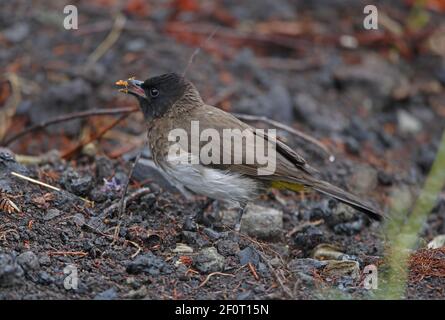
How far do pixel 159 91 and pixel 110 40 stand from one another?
301 centimetres

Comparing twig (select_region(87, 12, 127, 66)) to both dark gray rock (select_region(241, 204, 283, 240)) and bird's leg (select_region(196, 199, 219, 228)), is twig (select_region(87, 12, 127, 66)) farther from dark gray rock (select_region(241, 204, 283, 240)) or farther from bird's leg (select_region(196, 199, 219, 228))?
dark gray rock (select_region(241, 204, 283, 240))

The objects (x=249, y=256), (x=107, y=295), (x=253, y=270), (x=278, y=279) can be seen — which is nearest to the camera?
(x=107, y=295)

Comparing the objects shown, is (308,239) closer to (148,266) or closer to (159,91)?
(148,266)

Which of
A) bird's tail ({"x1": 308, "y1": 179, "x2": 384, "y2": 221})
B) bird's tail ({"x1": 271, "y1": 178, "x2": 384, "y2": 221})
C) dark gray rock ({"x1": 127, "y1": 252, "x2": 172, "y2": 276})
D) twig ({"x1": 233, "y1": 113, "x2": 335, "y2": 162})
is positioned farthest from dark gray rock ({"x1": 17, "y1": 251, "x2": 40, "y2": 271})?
twig ({"x1": 233, "y1": 113, "x2": 335, "y2": 162})

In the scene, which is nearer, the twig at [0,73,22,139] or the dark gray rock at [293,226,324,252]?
the dark gray rock at [293,226,324,252]

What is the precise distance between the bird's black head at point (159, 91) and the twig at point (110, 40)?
246 centimetres

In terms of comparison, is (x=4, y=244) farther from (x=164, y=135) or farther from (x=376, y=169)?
(x=376, y=169)

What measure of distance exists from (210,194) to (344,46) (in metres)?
4.63

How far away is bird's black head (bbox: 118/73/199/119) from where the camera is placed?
5.96 metres

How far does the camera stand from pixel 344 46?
952cm

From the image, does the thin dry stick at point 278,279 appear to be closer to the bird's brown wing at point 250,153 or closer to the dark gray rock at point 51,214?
the bird's brown wing at point 250,153

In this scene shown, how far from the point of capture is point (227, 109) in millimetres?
7812

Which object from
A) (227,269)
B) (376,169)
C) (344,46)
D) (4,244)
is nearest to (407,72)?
(344,46)

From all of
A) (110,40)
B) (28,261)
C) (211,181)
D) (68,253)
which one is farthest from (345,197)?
(110,40)
